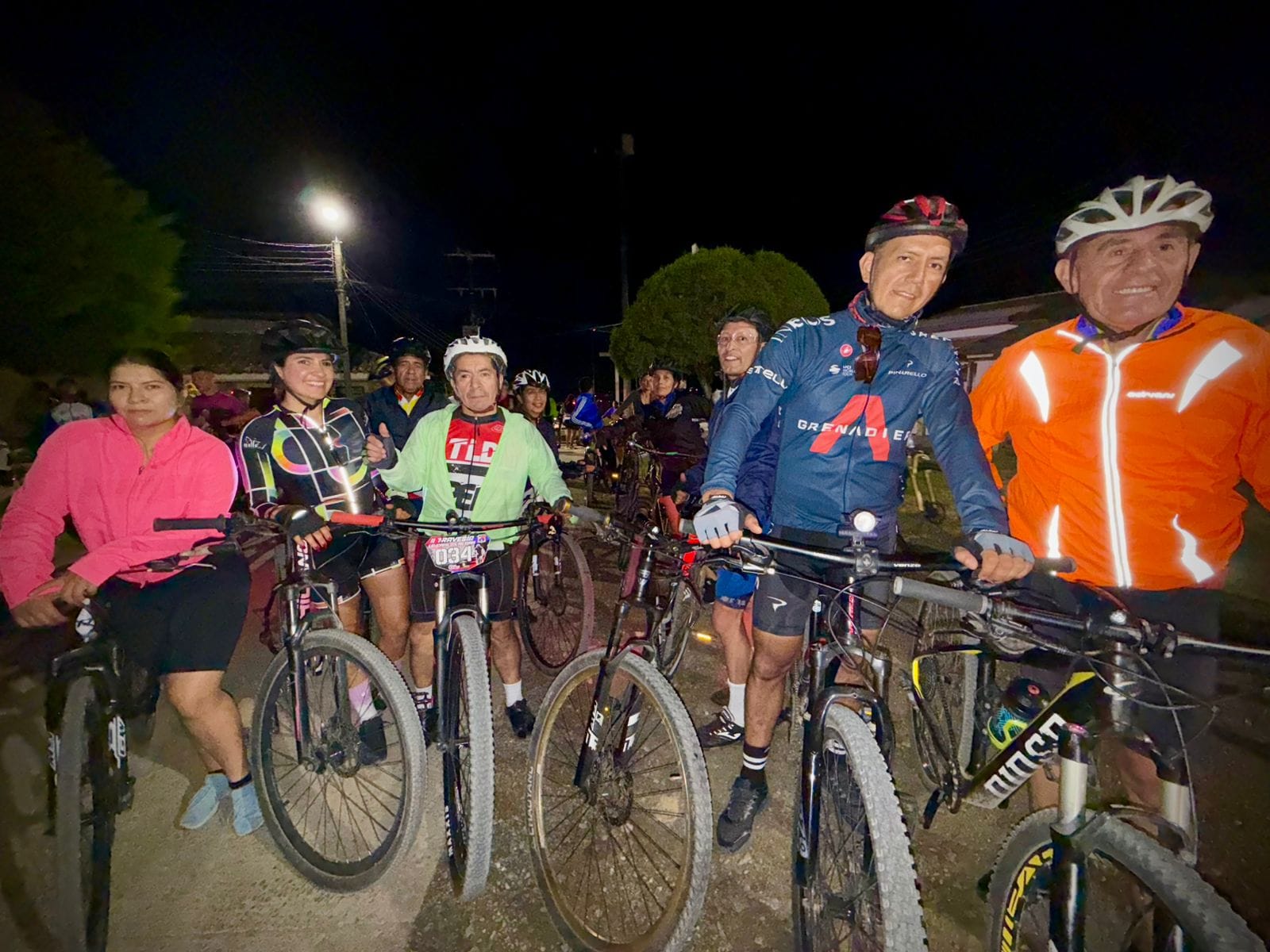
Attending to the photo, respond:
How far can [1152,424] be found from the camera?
7.25 ft

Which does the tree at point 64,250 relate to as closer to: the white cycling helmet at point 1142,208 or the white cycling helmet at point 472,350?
the white cycling helmet at point 472,350

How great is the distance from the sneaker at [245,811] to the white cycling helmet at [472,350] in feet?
8.31

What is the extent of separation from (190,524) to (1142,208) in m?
4.13

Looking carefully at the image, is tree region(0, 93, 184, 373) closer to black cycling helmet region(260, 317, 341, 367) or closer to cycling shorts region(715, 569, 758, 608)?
black cycling helmet region(260, 317, 341, 367)

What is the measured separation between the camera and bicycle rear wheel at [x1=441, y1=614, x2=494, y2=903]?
2.42 metres

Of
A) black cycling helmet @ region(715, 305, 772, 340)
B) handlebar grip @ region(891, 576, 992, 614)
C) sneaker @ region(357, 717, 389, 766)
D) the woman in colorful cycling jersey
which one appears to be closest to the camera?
handlebar grip @ region(891, 576, 992, 614)

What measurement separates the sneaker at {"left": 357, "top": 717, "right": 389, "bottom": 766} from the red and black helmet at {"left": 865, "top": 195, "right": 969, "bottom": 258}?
3837 millimetres

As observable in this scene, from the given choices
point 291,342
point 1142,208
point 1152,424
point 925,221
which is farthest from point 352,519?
point 1142,208

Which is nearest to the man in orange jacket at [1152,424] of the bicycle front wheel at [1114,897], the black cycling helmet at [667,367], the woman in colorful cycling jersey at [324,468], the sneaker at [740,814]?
the bicycle front wheel at [1114,897]

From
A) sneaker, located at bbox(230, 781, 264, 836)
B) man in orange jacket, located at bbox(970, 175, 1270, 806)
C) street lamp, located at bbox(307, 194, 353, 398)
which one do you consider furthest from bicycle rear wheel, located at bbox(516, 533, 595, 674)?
street lamp, located at bbox(307, 194, 353, 398)

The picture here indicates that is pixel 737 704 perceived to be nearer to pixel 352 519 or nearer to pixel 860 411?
pixel 860 411

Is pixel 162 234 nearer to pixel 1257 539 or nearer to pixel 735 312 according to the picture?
pixel 735 312

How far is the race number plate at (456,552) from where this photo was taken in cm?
298

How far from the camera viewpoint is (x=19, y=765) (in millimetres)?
3354
